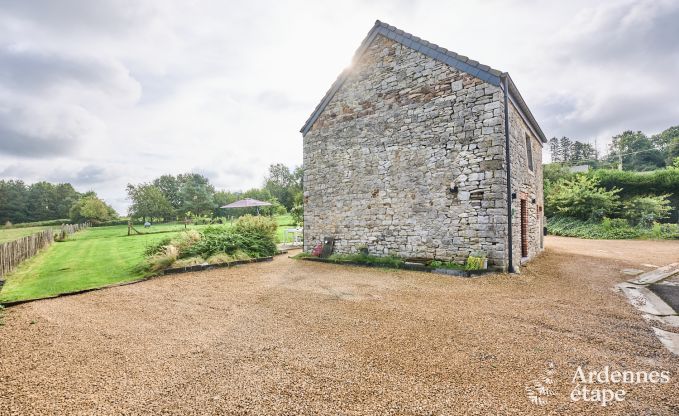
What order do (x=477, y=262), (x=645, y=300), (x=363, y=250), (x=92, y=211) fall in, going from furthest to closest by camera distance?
(x=92, y=211)
(x=363, y=250)
(x=477, y=262)
(x=645, y=300)

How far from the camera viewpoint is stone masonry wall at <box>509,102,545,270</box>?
841 centimetres

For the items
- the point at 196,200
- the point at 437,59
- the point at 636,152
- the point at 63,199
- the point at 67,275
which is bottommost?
the point at 67,275

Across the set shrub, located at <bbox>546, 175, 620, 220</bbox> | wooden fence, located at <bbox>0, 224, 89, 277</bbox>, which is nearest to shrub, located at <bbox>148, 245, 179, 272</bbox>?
wooden fence, located at <bbox>0, 224, 89, 277</bbox>

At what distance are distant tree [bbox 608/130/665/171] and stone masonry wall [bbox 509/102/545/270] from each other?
41980 millimetres

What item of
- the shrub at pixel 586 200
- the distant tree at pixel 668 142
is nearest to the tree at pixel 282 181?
the shrub at pixel 586 200

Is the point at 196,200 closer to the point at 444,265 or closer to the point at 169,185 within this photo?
the point at 169,185

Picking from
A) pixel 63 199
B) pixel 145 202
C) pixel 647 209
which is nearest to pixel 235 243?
pixel 647 209

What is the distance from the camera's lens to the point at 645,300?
5258 mm

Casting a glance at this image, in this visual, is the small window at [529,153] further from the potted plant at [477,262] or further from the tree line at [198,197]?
the tree line at [198,197]

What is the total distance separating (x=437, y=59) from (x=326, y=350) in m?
8.75

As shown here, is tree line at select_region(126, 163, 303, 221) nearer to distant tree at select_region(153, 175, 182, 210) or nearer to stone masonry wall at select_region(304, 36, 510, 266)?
distant tree at select_region(153, 175, 182, 210)

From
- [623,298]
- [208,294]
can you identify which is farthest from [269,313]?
[623,298]

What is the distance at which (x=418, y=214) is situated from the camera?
8961mm

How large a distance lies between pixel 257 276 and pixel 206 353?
15.3 feet
